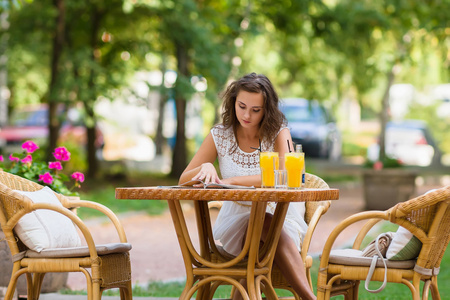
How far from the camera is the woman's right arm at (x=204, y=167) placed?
3.91 metres

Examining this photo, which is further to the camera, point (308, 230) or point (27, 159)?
point (27, 159)

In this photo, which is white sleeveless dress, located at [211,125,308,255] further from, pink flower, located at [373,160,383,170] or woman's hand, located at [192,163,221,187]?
pink flower, located at [373,160,383,170]

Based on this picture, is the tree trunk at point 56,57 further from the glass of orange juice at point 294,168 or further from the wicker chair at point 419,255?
the wicker chair at point 419,255

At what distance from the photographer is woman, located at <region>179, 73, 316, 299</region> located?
4152 mm

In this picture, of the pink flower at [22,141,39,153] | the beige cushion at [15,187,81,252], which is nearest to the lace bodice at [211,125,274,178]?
the beige cushion at [15,187,81,252]

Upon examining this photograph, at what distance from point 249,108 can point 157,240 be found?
17.6ft

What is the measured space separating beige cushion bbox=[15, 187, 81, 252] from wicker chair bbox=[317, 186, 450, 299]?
1.46 meters

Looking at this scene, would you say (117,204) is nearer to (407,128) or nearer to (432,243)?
(432,243)

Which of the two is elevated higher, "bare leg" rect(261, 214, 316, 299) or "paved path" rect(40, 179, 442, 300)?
"bare leg" rect(261, 214, 316, 299)

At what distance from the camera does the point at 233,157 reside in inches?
177

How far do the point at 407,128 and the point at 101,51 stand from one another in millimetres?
11840

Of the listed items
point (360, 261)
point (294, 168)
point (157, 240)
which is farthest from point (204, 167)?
point (157, 240)

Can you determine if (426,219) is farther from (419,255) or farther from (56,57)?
(56,57)

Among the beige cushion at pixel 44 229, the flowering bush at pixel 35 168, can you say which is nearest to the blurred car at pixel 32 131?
the flowering bush at pixel 35 168
